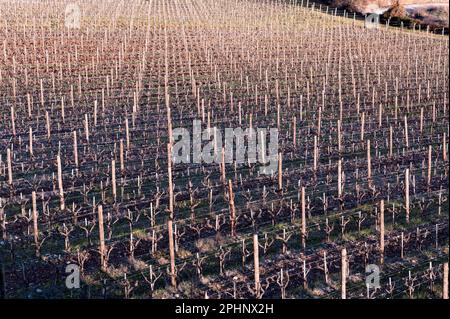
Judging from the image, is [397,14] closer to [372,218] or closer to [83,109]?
[83,109]

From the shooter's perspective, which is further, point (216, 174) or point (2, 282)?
point (216, 174)

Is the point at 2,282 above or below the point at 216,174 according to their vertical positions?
below

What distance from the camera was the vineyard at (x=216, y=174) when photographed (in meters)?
12.4

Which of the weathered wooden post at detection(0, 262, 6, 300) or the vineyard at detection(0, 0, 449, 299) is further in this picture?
the vineyard at detection(0, 0, 449, 299)

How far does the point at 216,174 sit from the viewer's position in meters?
18.0

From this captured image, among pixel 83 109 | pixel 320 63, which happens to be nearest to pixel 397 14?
pixel 320 63

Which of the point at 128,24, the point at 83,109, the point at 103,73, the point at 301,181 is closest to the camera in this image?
the point at 301,181

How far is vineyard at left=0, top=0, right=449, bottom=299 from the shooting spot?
12.4 metres

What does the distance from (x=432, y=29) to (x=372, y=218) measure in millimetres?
35698

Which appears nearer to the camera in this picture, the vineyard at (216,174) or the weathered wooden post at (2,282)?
the weathered wooden post at (2,282)

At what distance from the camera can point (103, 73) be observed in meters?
30.9

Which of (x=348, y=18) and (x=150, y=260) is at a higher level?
(x=348, y=18)

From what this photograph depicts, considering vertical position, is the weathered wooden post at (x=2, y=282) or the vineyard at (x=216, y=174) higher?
the vineyard at (x=216, y=174)

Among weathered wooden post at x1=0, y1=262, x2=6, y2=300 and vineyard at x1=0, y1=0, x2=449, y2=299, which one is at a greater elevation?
Result: vineyard at x1=0, y1=0, x2=449, y2=299
